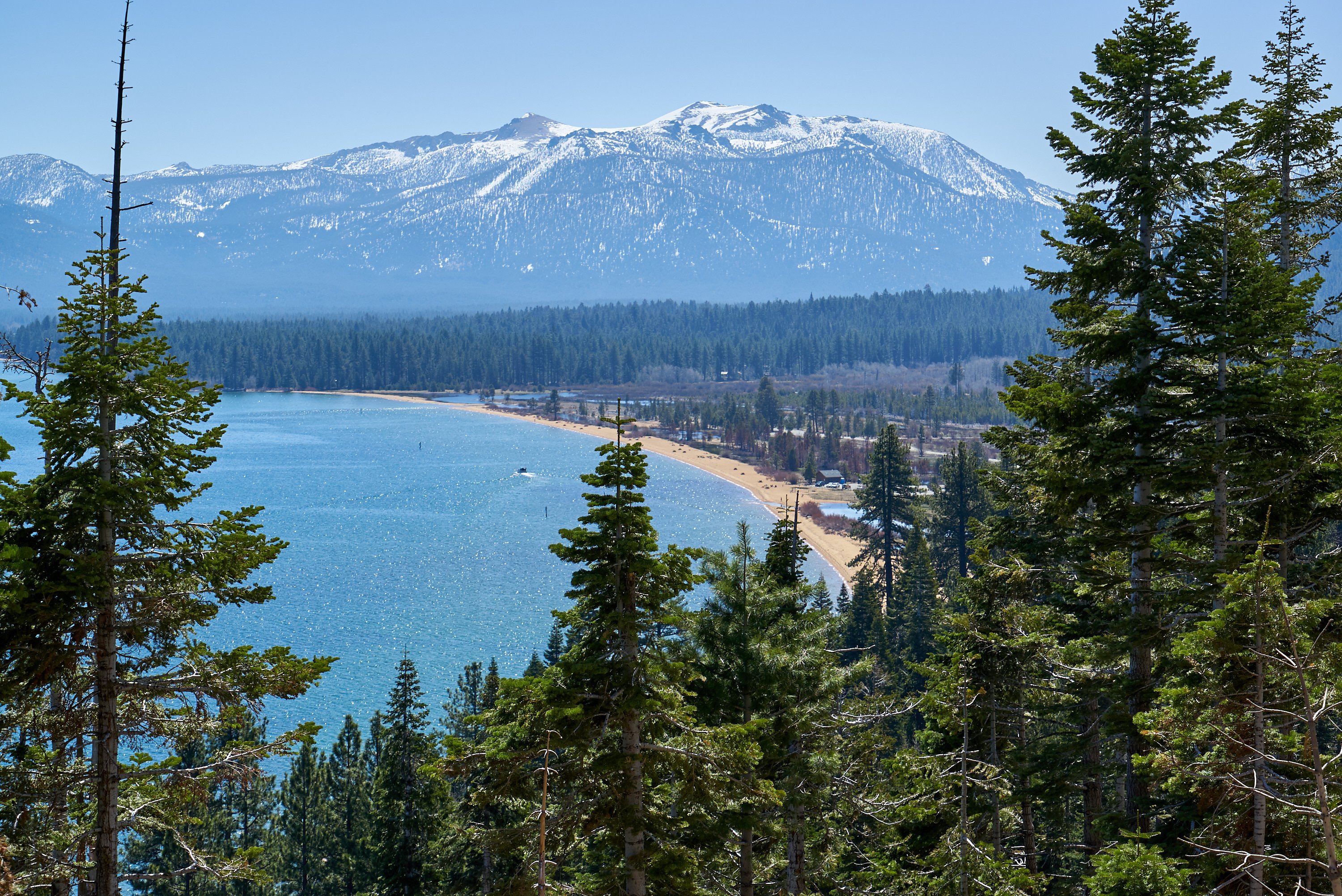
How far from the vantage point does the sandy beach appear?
4028 inches

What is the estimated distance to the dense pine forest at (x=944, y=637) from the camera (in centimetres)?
1020

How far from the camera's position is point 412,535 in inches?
4281

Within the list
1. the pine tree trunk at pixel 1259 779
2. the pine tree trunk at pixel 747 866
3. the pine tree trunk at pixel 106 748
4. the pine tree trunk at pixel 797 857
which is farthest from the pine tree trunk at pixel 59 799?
the pine tree trunk at pixel 1259 779

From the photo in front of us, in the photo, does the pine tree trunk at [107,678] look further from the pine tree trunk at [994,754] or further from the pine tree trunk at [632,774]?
the pine tree trunk at [994,754]

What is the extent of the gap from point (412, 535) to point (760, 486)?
48.7 m

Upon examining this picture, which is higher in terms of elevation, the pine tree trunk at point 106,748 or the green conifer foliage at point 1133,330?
the green conifer foliage at point 1133,330

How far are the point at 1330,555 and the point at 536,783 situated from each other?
1105 centimetres

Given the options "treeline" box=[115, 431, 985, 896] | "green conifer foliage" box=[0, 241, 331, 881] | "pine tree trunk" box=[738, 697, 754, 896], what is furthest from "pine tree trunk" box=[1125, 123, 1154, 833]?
"green conifer foliage" box=[0, 241, 331, 881]

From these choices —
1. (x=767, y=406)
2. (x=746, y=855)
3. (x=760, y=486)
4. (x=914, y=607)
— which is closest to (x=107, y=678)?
(x=746, y=855)

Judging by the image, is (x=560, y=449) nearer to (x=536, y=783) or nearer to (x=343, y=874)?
(x=343, y=874)

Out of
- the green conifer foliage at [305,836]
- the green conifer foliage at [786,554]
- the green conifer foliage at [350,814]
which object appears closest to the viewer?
the green conifer foliage at [786,554]

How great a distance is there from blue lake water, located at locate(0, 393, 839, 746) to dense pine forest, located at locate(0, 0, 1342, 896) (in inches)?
772

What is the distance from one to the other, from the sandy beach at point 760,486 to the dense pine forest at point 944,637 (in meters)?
49.3

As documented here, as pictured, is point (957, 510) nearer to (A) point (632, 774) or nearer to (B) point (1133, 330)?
(B) point (1133, 330)
